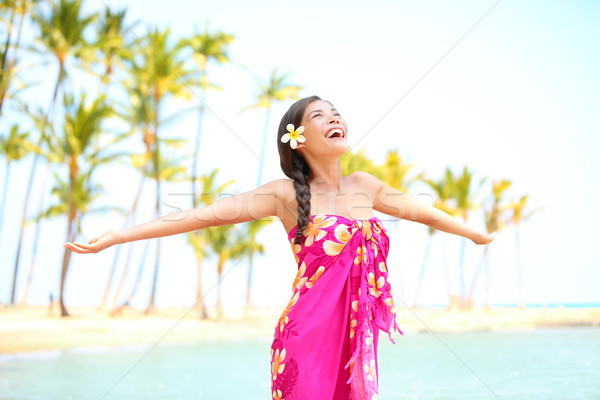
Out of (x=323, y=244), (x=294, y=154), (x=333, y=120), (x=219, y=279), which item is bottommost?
(x=323, y=244)

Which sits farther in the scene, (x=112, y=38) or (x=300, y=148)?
(x=112, y=38)

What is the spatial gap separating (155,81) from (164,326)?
7541mm

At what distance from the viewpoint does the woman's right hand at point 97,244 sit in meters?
1.82

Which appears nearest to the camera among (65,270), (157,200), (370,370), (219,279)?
(370,370)

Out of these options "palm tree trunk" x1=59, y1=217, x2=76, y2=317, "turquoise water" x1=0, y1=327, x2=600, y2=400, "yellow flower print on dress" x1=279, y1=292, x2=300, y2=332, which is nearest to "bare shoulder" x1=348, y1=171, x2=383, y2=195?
"yellow flower print on dress" x1=279, y1=292, x2=300, y2=332

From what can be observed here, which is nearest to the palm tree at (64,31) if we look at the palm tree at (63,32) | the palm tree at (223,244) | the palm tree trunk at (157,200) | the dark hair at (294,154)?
the palm tree at (63,32)

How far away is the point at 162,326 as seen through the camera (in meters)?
15.4

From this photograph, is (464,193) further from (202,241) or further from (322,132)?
(322,132)

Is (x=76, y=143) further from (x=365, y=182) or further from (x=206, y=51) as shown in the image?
(x=365, y=182)

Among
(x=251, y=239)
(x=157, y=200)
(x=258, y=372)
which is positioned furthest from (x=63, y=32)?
(x=258, y=372)

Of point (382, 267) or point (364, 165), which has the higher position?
point (364, 165)

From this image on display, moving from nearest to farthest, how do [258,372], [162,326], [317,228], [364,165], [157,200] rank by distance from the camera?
1. [317,228]
2. [258,372]
3. [162,326]
4. [157,200]
5. [364,165]

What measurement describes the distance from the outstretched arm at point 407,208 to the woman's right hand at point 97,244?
851mm

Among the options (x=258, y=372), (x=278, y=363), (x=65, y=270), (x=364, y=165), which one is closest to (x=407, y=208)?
(x=278, y=363)
